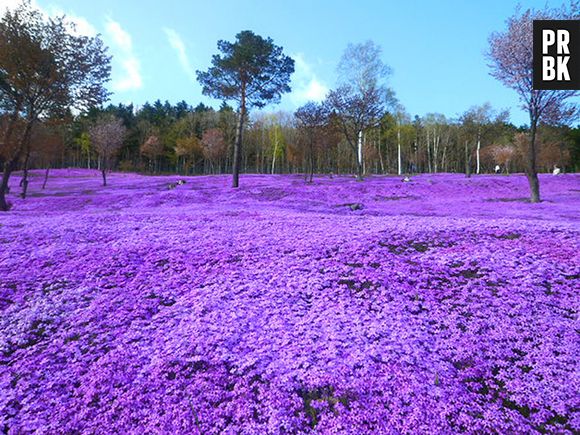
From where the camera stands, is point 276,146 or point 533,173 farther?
point 276,146

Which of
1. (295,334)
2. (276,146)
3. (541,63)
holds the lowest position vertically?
(295,334)

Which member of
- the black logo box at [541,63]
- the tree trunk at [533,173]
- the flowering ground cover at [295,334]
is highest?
the black logo box at [541,63]

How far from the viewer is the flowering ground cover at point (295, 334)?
3.61 meters

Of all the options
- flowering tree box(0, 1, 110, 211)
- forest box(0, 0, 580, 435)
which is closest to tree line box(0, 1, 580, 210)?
flowering tree box(0, 1, 110, 211)

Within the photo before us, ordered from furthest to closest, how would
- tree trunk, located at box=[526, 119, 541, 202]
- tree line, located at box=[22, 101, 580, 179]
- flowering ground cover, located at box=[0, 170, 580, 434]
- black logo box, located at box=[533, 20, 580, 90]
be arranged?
tree line, located at box=[22, 101, 580, 179]
tree trunk, located at box=[526, 119, 541, 202]
black logo box, located at box=[533, 20, 580, 90]
flowering ground cover, located at box=[0, 170, 580, 434]

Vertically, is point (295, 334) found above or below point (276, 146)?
below

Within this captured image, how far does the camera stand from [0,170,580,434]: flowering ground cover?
3605 millimetres

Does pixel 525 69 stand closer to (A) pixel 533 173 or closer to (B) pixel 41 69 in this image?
(A) pixel 533 173

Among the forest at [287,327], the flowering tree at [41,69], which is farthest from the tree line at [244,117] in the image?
the forest at [287,327]

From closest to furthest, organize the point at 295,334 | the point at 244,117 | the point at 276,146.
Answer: the point at 295,334, the point at 244,117, the point at 276,146

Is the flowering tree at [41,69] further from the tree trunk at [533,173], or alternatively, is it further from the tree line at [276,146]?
the tree line at [276,146]

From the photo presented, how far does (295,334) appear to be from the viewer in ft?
16.4

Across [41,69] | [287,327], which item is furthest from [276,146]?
[287,327]

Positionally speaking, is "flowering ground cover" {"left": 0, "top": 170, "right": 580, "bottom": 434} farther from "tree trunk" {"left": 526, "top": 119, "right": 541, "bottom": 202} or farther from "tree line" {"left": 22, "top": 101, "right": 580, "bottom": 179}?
"tree line" {"left": 22, "top": 101, "right": 580, "bottom": 179}
